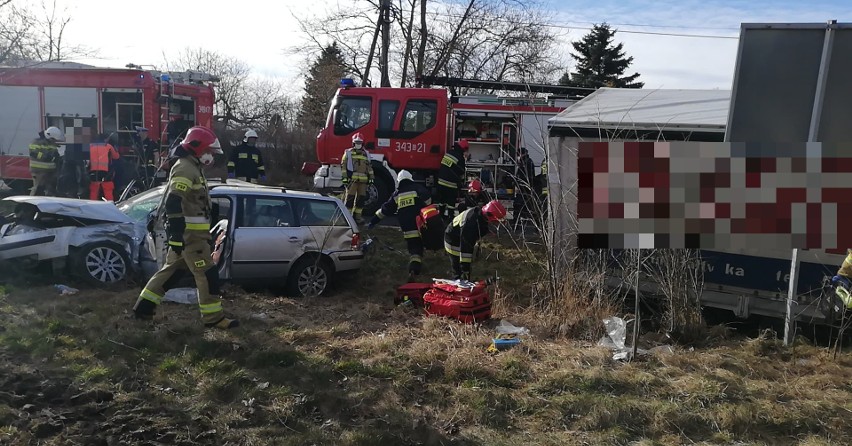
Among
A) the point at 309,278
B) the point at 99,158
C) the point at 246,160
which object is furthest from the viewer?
the point at 246,160

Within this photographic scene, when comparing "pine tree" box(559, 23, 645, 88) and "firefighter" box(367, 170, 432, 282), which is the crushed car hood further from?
"pine tree" box(559, 23, 645, 88)

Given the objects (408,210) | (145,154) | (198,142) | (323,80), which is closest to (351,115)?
(145,154)

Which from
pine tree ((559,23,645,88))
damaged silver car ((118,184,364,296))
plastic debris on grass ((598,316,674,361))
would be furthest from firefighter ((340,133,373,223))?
pine tree ((559,23,645,88))

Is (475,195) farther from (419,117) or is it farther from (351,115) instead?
(351,115)

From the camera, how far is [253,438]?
3959 millimetres

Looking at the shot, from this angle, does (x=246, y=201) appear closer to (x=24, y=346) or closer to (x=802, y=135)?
(x=24, y=346)

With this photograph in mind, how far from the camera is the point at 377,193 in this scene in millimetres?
12805

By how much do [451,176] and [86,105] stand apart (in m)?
8.89

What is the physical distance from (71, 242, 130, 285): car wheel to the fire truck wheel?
5.61 metres

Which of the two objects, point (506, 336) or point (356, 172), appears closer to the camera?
point (506, 336)

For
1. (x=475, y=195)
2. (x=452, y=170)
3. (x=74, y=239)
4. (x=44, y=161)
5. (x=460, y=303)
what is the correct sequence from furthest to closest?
(x=44, y=161), (x=452, y=170), (x=475, y=195), (x=74, y=239), (x=460, y=303)

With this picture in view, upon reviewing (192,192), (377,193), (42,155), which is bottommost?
(377,193)

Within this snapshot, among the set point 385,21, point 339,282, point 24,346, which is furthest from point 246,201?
point 385,21

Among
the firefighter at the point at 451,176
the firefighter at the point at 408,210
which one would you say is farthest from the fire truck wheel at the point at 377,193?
the firefighter at the point at 408,210
